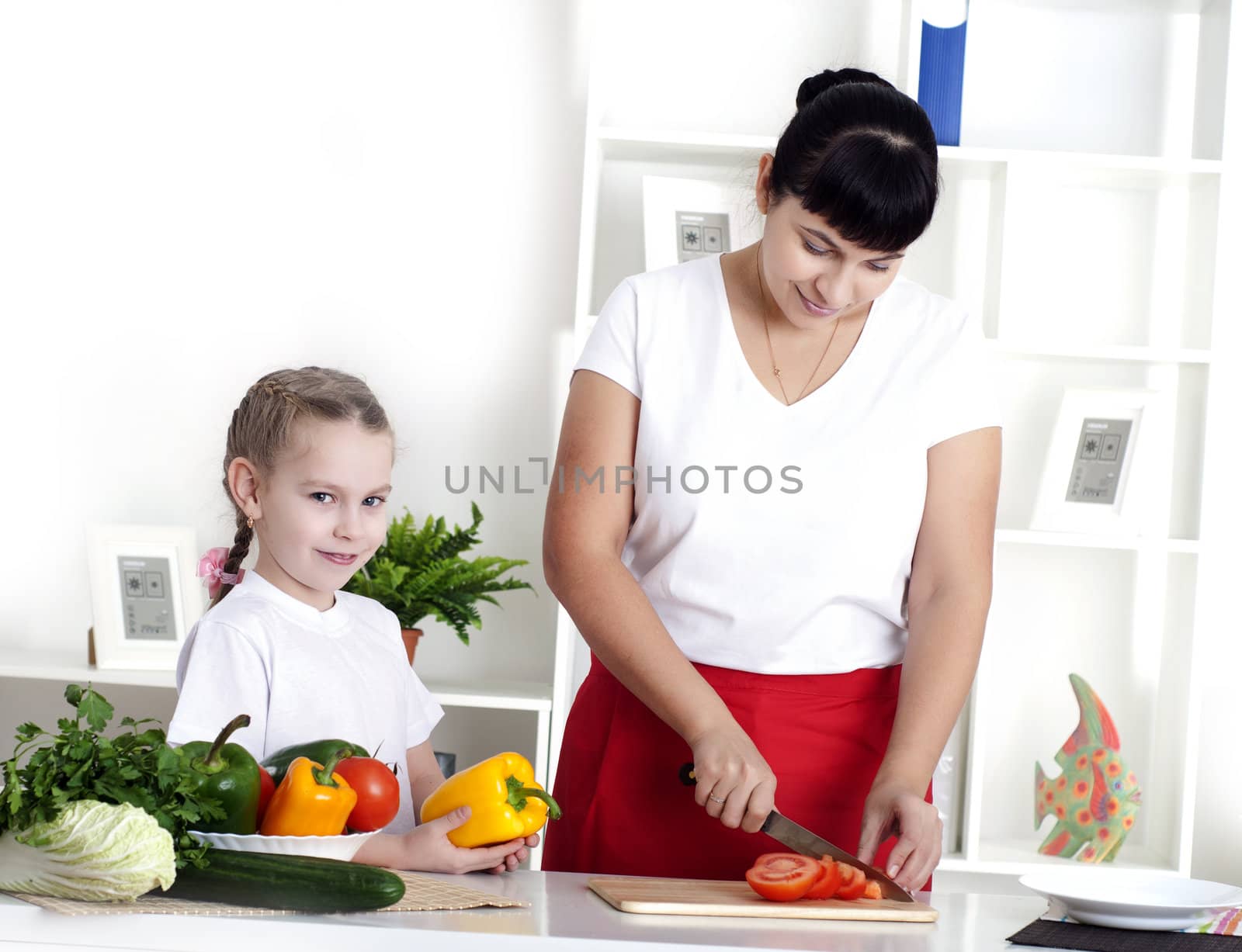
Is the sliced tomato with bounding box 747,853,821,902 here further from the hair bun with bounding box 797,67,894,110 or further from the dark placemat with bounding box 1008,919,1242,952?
the hair bun with bounding box 797,67,894,110

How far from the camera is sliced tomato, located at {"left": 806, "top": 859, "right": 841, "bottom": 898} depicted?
1.16 m

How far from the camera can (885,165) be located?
1.32 meters

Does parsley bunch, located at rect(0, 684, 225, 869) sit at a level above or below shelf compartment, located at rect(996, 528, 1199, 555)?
below

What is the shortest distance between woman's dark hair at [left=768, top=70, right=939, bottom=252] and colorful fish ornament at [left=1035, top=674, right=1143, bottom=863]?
1.58m

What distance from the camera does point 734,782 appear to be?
4.10 ft

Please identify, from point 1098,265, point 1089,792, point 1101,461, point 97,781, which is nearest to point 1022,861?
point 1089,792

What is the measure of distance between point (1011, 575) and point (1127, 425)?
1.36ft

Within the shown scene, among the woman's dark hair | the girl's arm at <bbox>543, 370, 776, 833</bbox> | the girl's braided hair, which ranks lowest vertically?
the girl's arm at <bbox>543, 370, 776, 833</bbox>

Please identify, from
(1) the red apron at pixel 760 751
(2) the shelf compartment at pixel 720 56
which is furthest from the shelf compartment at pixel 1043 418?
(1) the red apron at pixel 760 751

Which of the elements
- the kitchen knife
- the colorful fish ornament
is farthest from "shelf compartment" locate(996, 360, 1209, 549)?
the kitchen knife

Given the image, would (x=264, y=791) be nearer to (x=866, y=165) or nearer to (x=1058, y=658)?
(x=866, y=165)

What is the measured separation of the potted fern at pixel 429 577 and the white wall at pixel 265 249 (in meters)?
0.27

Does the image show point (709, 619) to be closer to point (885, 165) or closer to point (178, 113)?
point (885, 165)

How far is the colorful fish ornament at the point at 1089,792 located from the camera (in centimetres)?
255
